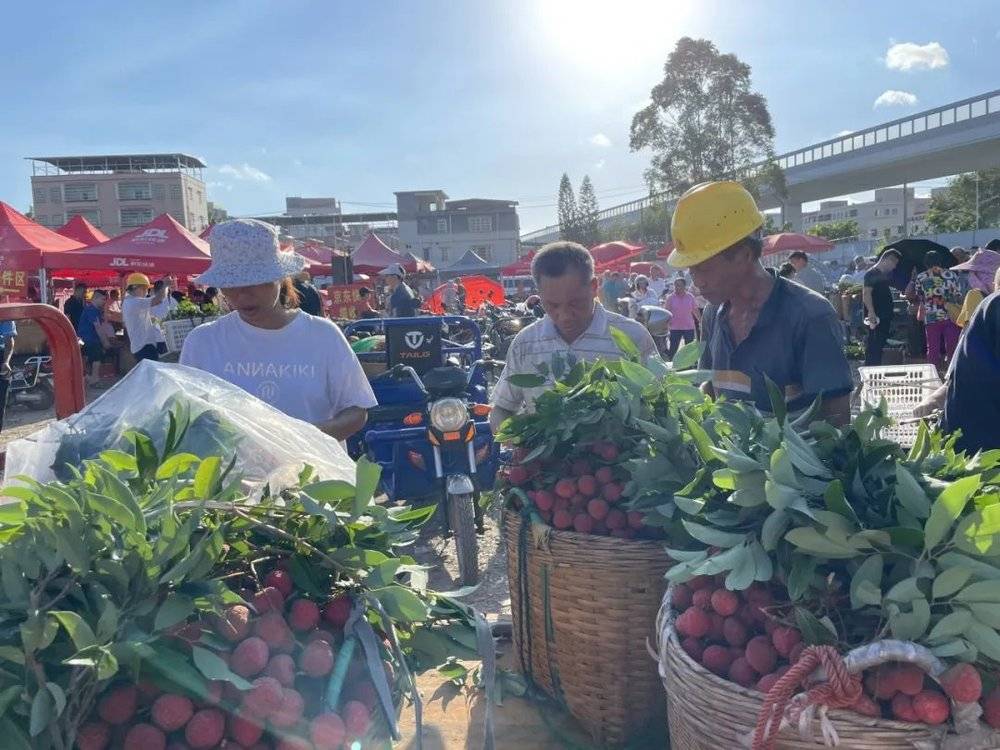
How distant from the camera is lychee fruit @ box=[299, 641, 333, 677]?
117 centimetres

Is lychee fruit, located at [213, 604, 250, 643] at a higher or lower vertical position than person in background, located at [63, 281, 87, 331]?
lower

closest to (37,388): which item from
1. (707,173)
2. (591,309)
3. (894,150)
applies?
(591,309)

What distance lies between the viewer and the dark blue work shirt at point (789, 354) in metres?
2.30

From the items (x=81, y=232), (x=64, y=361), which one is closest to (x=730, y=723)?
(x=64, y=361)

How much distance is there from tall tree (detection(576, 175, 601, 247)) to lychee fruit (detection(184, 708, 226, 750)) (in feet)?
204

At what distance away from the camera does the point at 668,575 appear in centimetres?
142

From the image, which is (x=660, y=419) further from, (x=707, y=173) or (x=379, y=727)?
(x=707, y=173)

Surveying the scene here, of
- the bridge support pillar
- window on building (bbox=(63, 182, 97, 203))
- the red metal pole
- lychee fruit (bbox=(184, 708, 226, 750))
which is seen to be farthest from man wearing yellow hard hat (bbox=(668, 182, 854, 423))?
window on building (bbox=(63, 182, 97, 203))

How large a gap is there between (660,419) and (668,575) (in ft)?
1.95

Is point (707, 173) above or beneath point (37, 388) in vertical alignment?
above

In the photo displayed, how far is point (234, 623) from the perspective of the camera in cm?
117

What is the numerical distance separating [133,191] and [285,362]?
84.6m

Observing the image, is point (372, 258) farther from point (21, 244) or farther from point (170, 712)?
point (170, 712)

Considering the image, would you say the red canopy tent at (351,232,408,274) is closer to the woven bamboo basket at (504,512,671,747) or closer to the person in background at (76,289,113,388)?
the person in background at (76,289,113,388)
